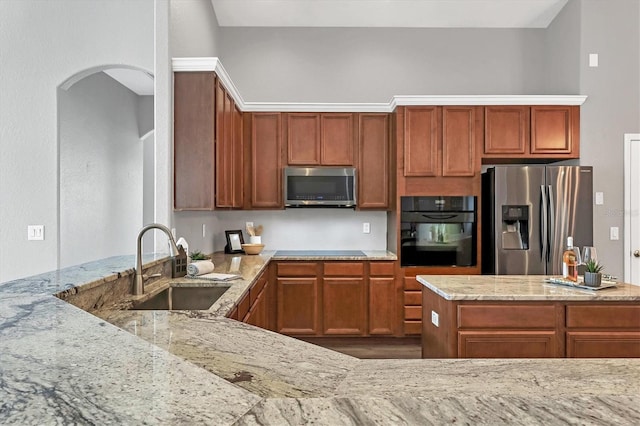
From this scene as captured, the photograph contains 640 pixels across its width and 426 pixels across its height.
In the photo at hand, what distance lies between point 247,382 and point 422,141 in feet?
12.4

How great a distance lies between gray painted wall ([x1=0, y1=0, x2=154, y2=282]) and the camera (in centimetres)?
315

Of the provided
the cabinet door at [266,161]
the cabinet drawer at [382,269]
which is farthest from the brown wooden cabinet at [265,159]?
the cabinet drawer at [382,269]

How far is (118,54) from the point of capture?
320cm

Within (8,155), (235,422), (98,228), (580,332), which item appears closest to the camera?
(235,422)

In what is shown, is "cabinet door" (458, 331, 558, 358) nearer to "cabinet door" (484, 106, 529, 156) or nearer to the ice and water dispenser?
the ice and water dispenser

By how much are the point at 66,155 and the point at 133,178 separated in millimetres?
1377

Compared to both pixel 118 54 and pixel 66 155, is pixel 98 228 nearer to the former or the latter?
pixel 66 155

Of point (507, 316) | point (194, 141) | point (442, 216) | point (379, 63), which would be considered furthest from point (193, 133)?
point (379, 63)

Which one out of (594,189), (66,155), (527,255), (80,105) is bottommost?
(527,255)

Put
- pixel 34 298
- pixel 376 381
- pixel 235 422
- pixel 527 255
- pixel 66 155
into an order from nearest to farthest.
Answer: pixel 235 422, pixel 376 381, pixel 34 298, pixel 527 255, pixel 66 155

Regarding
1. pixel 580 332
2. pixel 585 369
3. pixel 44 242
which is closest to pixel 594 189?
pixel 580 332

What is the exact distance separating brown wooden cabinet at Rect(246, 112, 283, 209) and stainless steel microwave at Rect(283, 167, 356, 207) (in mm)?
149

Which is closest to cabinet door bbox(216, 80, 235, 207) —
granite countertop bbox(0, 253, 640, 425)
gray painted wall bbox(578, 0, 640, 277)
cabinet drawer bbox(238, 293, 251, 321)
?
cabinet drawer bbox(238, 293, 251, 321)

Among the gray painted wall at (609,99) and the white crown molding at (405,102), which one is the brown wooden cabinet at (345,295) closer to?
the white crown molding at (405,102)
